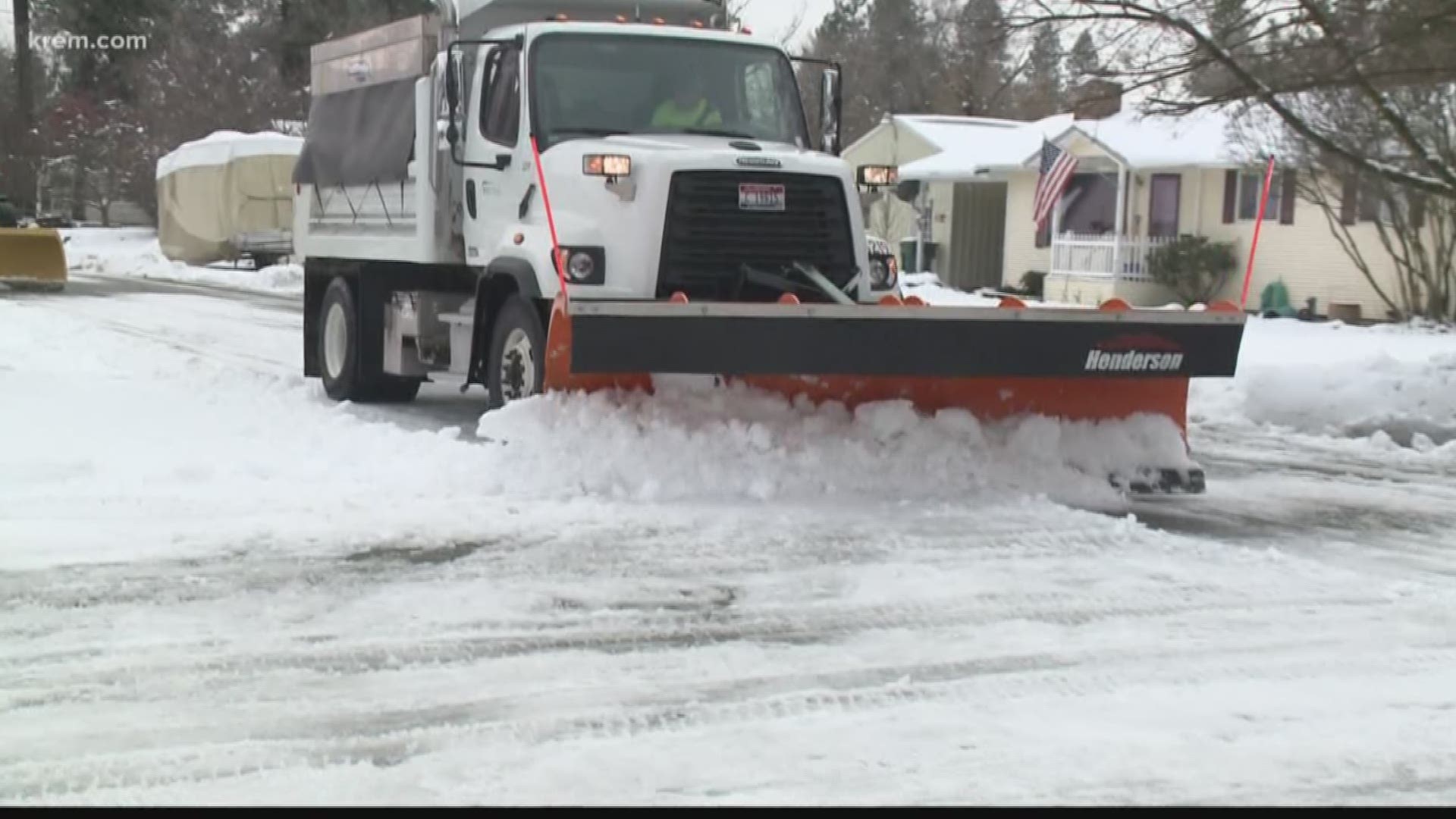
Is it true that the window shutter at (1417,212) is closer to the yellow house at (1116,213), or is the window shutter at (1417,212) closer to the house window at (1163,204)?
the yellow house at (1116,213)

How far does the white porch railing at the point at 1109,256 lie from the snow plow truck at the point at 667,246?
20710mm

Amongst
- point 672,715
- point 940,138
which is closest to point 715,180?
point 672,715

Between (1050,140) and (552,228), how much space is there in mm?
25191

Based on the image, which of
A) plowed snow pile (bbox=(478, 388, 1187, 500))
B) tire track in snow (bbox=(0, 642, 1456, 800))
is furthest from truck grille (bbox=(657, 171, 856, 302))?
tire track in snow (bbox=(0, 642, 1456, 800))

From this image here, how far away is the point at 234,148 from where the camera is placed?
37.5 m

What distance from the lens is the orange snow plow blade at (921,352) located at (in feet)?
25.5

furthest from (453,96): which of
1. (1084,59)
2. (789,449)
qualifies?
(1084,59)

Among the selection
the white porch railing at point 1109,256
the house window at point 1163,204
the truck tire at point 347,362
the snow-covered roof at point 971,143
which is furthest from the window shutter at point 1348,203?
the truck tire at point 347,362

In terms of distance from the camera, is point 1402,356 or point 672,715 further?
point 1402,356

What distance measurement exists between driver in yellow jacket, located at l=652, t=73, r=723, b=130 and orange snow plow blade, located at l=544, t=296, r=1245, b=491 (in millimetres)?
1778

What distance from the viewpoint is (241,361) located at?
15367mm

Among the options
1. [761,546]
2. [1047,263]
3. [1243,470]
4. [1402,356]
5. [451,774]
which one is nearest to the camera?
[451,774]
